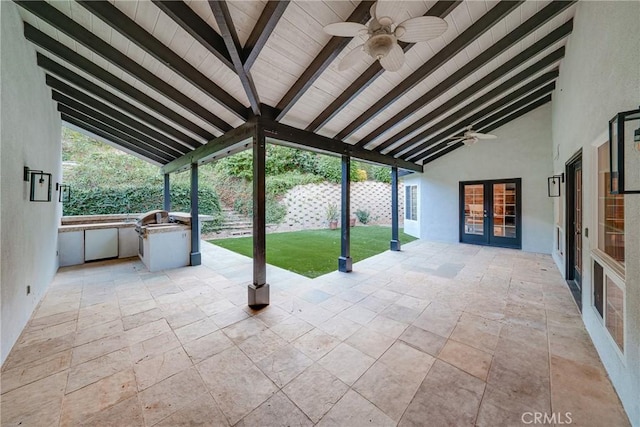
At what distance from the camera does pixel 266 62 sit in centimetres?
272

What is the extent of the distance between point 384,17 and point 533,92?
5514mm

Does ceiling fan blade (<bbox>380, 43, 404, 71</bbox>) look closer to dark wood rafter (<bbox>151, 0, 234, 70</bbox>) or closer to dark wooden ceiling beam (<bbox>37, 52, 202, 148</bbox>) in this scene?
dark wood rafter (<bbox>151, 0, 234, 70</bbox>)

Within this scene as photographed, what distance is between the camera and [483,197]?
7.34m

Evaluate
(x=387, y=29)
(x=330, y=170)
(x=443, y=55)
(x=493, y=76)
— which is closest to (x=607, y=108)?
(x=443, y=55)

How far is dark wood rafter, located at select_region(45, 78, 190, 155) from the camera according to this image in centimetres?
369

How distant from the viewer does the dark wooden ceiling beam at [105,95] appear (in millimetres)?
3154

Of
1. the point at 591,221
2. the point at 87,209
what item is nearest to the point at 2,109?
the point at 591,221

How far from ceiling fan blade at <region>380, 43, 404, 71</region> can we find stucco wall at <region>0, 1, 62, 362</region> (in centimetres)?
335

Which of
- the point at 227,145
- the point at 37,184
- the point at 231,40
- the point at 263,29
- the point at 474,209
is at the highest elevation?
the point at 263,29

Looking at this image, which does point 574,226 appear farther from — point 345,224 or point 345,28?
point 345,28

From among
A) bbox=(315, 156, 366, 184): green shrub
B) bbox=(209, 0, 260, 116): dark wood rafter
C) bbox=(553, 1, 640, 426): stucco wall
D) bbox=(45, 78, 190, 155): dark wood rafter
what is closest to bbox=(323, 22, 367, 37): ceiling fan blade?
bbox=(209, 0, 260, 116): dark wood rafter

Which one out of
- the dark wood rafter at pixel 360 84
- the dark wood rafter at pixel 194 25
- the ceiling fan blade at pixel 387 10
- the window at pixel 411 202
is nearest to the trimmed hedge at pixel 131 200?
the dark wood rafter at pixel 360 84

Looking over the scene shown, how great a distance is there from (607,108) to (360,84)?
236cm

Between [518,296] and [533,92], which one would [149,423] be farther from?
[533,92]
